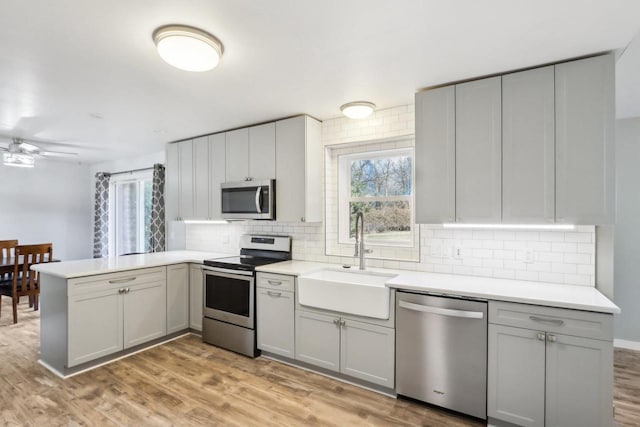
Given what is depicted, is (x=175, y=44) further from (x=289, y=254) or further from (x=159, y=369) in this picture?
(x=159, y=369)

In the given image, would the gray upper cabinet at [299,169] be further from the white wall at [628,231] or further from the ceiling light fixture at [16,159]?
the ceiling light fixture at [16,159]

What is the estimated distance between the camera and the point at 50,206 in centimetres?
607

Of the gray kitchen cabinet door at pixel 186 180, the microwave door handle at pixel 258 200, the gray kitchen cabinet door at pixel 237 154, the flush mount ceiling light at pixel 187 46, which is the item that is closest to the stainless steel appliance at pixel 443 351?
the microwave door handle at pixel 258 200

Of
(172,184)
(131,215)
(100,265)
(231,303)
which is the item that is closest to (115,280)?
(100,265)

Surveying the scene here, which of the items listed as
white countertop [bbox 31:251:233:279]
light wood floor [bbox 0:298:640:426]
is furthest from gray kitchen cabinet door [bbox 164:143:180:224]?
light wood floor [bbox 0:298:640:426]

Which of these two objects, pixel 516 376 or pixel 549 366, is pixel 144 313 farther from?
pixel 549 366

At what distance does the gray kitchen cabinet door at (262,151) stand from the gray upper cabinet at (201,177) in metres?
0.78

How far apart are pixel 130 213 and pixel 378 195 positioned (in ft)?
16.3

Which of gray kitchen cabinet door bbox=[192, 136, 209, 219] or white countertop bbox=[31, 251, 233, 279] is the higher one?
gray kitchen cabinet door bbox=[192, 136, 209, 219]

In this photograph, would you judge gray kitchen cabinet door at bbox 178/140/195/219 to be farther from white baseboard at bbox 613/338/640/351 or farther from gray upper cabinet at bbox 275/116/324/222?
white baseboard at bbox 613/338/640/351

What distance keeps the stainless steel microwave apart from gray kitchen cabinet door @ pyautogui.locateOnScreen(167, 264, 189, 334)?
817 millimetres

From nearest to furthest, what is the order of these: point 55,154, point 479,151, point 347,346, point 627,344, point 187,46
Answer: point 187,46, point 479,151, point 347,346, point 627,344, point 55,154

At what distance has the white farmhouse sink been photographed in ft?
8.14

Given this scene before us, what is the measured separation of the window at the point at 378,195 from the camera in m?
3.25
